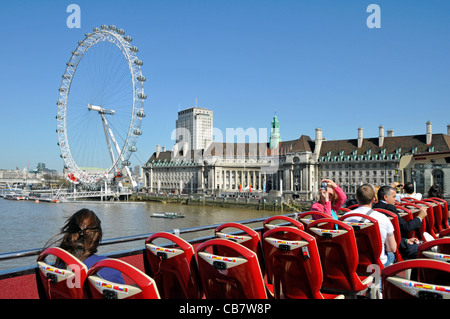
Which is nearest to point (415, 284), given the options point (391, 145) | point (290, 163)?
point (391, 145)

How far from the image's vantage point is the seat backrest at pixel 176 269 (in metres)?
3.46

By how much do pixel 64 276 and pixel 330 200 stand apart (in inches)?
225

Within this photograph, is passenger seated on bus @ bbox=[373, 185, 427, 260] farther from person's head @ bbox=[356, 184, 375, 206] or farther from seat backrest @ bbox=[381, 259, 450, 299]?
seat backrest @ bbox=[381, 259, 450, 299]

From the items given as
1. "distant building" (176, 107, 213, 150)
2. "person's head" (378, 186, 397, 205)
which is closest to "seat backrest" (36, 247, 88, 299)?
"person's head" (378, 186, 397, 205)

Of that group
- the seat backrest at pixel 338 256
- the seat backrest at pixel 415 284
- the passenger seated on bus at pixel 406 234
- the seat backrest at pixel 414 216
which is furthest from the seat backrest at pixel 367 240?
the seat backrest at pixel 414 216

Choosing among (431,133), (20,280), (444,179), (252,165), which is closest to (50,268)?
(20,280)

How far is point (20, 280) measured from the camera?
4.14 metres

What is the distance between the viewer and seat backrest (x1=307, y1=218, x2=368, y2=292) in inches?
166

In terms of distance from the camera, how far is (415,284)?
8.05 ft

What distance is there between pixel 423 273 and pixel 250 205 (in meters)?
69.1

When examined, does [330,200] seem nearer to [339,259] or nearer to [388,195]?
[388,195]

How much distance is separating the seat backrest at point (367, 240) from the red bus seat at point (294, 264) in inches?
51.4

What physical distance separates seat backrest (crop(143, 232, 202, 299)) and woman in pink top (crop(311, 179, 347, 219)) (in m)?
3.71
